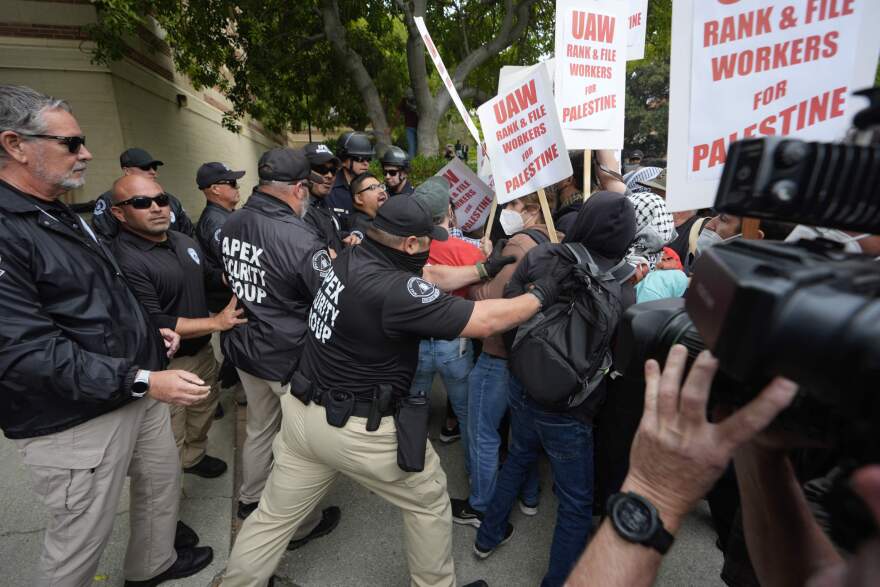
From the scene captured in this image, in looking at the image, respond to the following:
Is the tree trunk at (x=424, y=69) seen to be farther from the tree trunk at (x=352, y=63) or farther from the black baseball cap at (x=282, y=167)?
the black baseball cap at (x=282, y=167)

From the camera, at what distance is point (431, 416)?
3.98 metres

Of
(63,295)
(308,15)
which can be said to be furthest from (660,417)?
(308,15)

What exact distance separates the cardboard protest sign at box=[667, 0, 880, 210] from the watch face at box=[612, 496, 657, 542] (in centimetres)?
125

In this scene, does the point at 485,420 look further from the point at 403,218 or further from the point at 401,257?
the point at 403,218

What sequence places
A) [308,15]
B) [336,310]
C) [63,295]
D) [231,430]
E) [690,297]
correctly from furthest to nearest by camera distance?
[308,15], [231,430], [336,310], [63,295], [690,297]

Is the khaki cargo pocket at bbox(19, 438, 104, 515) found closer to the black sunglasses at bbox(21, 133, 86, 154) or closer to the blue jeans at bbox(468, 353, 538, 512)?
the black sunglasses at bbox(21, 133, 86, 154)

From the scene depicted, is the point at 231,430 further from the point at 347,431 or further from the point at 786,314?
the point at 786,314

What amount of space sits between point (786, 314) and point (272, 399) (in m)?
2.72

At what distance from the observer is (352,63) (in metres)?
9.61

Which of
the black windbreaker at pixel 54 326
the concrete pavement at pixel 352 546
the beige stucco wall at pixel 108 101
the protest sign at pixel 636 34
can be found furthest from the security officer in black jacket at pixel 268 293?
the beige stucco wall at pixel 108 101

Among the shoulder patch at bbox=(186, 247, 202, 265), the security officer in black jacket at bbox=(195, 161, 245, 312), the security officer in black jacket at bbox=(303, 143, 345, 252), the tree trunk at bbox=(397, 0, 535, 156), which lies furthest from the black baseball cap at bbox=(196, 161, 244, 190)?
the tree trunk at bbox=(397, 0, 535, 156)

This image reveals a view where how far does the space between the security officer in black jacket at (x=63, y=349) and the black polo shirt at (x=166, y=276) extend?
60 centimetres

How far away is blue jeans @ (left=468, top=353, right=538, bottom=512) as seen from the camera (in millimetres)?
2605

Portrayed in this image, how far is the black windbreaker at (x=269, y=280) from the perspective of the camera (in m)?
2.46
